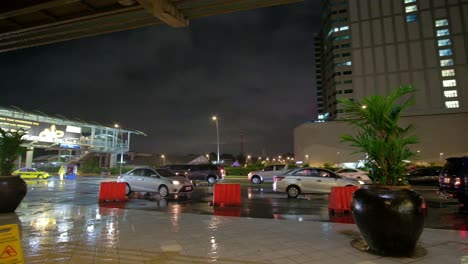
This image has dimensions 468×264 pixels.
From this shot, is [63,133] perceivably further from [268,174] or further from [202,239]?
[202,239]

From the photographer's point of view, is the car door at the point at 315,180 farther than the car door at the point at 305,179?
No

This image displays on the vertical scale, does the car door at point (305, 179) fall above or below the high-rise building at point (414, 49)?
below

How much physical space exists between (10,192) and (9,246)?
759cm

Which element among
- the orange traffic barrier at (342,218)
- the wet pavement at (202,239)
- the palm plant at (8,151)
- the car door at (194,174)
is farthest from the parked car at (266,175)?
the palm plant at (8,151)

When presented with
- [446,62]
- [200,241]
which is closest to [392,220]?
[200,241]

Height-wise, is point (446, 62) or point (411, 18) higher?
point (411, 18)

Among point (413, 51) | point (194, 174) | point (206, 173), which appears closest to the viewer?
point (206, 173)

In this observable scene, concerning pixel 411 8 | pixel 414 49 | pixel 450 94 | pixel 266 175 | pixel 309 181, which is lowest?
pixel 309 181

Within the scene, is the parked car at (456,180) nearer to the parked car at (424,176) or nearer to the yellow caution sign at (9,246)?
the parked car at (424,176)

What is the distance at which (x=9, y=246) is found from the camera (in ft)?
12.6

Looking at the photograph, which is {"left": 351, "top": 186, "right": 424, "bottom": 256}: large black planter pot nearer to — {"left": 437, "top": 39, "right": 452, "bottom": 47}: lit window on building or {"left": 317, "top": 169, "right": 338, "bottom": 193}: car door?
{"left": 317, "top": 169, "right": 338, "bottom": 193}: car door

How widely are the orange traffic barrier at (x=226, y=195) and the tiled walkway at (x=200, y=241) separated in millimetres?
2584

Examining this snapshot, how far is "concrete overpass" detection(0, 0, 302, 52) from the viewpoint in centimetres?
732

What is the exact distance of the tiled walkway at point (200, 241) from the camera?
551 centimetres
